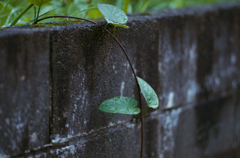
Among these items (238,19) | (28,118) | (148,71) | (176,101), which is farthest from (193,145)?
(28,118)

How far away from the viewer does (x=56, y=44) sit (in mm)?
898

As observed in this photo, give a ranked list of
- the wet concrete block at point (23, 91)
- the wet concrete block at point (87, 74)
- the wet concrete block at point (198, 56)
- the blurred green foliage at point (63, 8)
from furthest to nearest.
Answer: the wet concrete block at point (198, 56), the blurred green foliage at point (63, 8), the wet concrete block at point (87, 74), the wet concrete block at point (23, 91)

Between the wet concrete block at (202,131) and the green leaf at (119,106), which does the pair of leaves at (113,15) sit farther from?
the wet concrete block at (202,131)

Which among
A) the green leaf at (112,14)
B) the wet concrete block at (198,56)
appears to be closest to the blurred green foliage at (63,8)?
the green leaf at (112,14)

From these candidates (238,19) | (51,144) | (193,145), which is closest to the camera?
(51,144)

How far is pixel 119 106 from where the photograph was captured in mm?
957

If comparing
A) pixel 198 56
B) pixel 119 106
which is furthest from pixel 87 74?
pixel 198 56

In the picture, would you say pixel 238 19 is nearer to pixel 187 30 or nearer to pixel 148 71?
pixel 187 30

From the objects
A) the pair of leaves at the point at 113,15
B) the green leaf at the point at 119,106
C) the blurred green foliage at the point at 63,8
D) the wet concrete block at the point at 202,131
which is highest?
the blurred green foliage at the point at 63,8

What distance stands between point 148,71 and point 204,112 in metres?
0.63

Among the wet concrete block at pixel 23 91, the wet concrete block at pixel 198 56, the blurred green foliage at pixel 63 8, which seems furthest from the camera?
the wet concrete block at pixel 198 56

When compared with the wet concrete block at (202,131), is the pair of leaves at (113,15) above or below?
above

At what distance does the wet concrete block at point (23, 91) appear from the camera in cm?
78

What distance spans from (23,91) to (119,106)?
1.09 feet
